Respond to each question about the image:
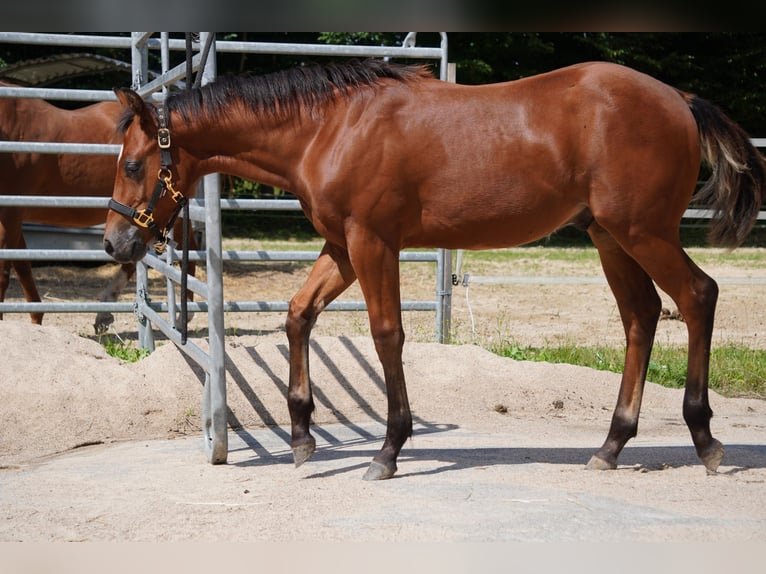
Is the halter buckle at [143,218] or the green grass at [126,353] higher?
the halter buckle at [143,218]

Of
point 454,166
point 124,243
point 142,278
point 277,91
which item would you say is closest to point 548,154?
point 454,166

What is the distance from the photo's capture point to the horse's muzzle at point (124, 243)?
4168mm

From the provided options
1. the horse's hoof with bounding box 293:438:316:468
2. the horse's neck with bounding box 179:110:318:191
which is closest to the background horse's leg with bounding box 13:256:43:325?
the horse's neck with bounding box 179:110:318:191

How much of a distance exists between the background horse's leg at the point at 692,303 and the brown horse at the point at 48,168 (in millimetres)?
4470

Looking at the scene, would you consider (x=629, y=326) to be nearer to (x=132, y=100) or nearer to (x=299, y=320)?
(x=299, y=320)

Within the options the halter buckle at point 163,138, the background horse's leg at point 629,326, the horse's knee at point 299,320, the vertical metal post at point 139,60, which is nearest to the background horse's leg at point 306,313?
the horse's knee at point 299,320

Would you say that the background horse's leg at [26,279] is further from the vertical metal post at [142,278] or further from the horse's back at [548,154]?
the horse's back at [548,154]

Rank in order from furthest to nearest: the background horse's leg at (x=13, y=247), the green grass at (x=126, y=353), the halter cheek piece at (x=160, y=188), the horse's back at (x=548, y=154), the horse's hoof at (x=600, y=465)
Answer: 1. the background horse's leg at (x=13, y=247)
2. the green grass at (x=126, y=353)
3. the horse's hoof at (x=600, y=465)
4. the halter cheek piece at (x=160, y=188)
5. the horse's back at (x=548, y=154)

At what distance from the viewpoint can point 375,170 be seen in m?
4.05

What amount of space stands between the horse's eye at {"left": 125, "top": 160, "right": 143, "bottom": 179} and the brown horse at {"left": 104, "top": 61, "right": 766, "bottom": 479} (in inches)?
0.5

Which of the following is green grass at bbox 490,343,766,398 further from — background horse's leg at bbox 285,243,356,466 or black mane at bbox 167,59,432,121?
black mane at bbox 167,59,432,121

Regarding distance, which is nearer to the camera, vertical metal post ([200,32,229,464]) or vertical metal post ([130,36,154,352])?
vertical metal post ([200,32,229,464])

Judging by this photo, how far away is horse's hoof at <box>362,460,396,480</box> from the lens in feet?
13.2

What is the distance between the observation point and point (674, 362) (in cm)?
662
